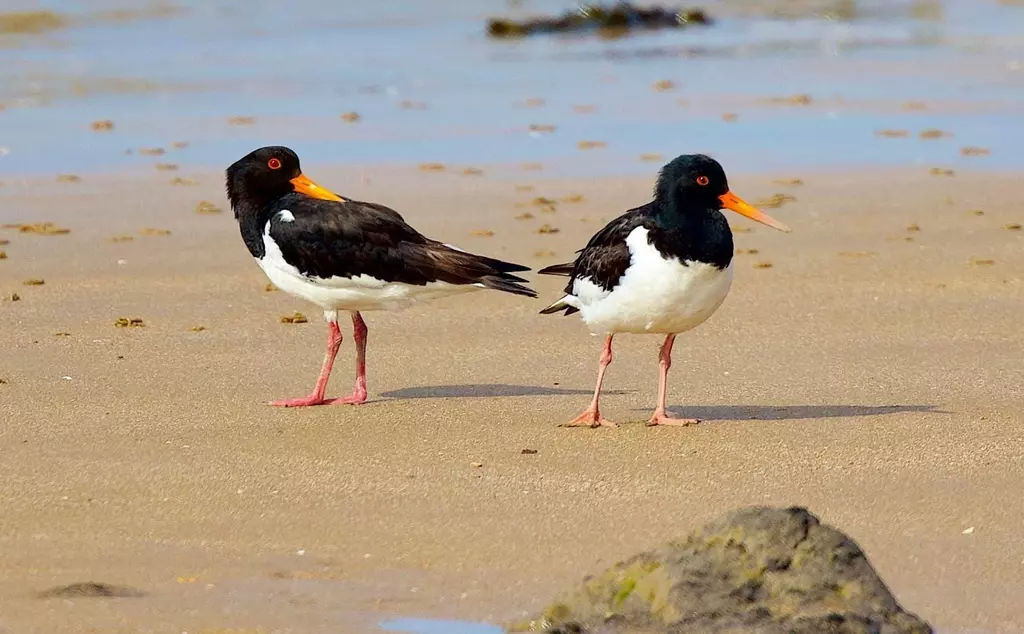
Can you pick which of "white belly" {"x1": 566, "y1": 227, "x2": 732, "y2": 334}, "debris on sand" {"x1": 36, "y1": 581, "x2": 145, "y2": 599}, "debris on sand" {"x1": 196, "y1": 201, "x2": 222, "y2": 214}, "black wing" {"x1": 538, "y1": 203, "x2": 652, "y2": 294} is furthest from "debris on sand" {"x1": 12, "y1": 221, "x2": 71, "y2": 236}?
"debris on sand" {"x1": 36, "y1": 581, "x2": 145, "y2": 599}

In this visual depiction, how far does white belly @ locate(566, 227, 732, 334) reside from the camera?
20.8 ft

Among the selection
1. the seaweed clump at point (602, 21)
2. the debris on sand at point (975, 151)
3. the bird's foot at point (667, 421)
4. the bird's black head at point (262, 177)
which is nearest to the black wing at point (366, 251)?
the bird's black head at point (262, 177)

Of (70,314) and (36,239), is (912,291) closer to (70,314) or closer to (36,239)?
(70,314)

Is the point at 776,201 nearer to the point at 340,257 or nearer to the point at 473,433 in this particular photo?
the point at 340,257

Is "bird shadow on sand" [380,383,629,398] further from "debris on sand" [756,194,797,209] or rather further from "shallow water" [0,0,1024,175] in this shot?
"shallow water" [0,0,1024,175]

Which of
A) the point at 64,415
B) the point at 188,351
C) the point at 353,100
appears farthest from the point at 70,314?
the point at 353,100

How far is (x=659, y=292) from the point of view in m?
6.37

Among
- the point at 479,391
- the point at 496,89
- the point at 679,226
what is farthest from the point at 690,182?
the point at 496,89

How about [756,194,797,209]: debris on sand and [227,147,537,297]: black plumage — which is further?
[756,194,797,209]: debris on sand

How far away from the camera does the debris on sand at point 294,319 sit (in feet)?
28.3

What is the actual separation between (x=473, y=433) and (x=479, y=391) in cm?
78

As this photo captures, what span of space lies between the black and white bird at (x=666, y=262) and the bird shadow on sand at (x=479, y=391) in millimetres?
622

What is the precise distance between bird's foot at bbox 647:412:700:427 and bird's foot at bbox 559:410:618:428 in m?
0.16

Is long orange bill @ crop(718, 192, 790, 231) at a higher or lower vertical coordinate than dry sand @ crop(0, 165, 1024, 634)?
higher
